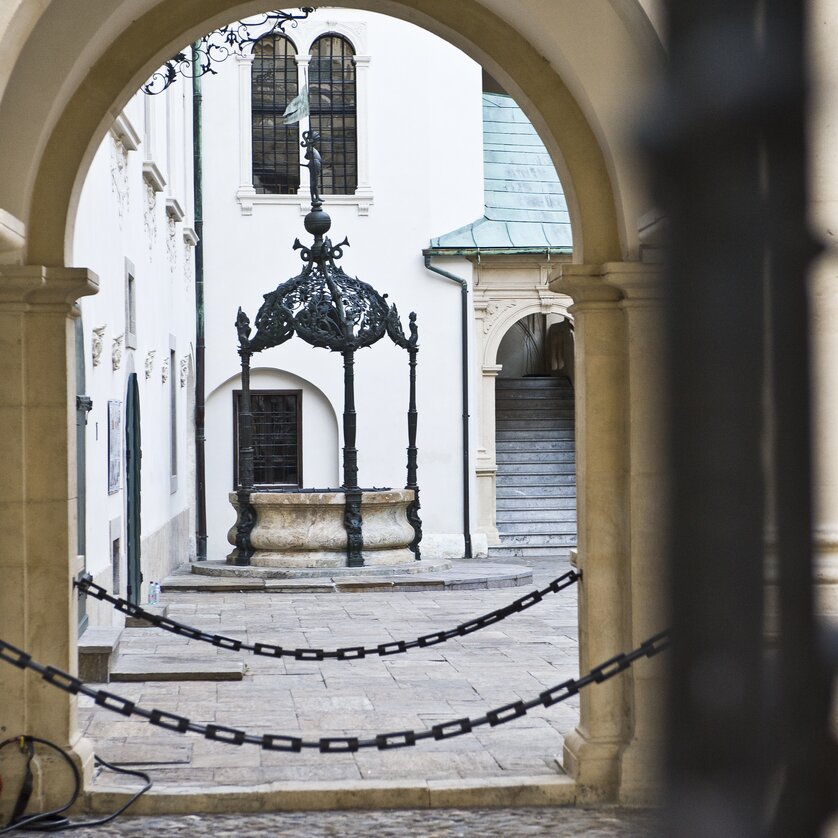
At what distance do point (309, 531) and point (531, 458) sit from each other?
7.24 m

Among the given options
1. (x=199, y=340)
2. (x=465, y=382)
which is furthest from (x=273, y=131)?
(x=465, y=382)

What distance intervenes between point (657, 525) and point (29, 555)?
17.8 ft

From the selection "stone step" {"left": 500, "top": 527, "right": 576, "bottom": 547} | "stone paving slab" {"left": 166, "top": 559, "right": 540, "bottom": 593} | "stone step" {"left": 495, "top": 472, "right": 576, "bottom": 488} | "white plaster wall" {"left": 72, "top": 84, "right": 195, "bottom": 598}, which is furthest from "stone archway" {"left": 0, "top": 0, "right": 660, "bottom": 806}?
"stone step" {"left": 495, "top": 472, "right": 576, "bottom": 488}

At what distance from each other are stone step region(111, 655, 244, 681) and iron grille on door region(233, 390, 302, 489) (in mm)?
12470

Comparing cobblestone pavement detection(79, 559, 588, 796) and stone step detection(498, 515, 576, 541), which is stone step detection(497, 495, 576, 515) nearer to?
stone step detection(498, 515, 576, 541)

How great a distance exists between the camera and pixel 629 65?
5.88m

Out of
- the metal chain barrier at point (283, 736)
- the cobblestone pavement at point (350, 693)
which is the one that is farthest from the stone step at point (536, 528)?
the metal chain barrier at point (283, 736)

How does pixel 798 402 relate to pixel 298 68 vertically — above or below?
below

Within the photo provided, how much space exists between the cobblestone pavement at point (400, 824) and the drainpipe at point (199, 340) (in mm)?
16080

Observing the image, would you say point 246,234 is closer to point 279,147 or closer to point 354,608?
point 279,147

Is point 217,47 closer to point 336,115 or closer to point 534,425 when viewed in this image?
point 336,115

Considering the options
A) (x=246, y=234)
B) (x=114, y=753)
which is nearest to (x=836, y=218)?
(x=114, y=753)

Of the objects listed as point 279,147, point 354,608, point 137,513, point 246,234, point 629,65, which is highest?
point 279,147

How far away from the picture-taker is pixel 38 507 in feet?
19.3
